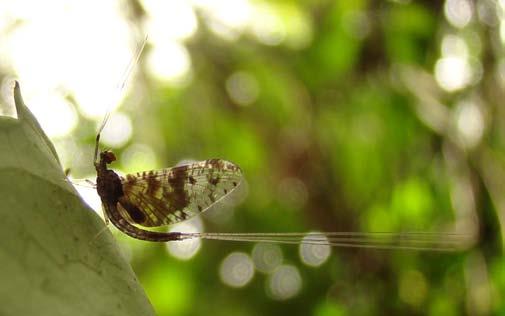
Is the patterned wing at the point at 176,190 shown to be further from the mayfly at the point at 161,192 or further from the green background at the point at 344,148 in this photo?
the green background at the point at 344,148

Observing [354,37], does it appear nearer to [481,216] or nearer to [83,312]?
[481,216]

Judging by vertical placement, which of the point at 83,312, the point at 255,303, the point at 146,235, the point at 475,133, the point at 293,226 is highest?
the point at 83,312

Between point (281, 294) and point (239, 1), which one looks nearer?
point (281, 294)

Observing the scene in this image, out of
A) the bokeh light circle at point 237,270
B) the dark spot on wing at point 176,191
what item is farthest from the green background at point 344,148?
the dark spot on wing at point 176,191

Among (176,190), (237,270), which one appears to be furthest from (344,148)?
(176,190)

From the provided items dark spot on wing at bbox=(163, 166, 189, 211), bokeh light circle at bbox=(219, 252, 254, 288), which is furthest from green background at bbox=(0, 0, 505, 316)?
dark spot on wing at bbox=(163, 166, 189, 211)

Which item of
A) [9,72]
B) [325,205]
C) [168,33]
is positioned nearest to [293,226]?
[325,205]

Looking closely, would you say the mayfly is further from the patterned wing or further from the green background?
the green background

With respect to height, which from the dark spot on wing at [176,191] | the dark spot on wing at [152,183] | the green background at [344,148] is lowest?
the green background at [344,148]
